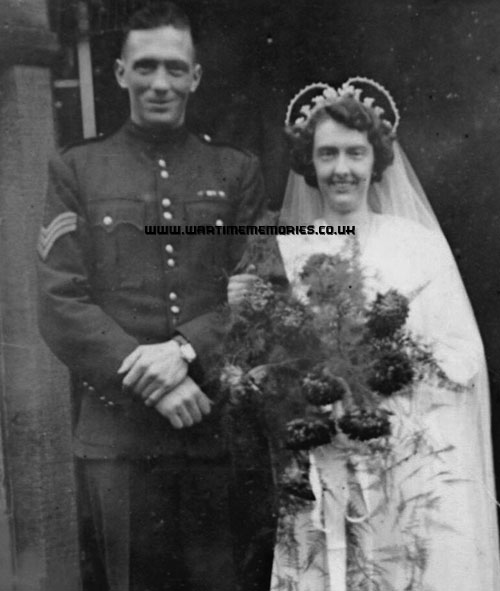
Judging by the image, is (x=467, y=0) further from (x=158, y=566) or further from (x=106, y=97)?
(x=158, y=566)

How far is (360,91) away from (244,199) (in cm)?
44

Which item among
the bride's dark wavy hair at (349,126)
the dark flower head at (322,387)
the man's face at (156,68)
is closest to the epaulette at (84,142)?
the man's face at (156,68)

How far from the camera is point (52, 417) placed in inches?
114

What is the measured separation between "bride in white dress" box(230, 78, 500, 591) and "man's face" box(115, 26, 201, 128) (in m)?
0.33

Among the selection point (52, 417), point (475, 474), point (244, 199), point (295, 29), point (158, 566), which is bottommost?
point (158, 566)

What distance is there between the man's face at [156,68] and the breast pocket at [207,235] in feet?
0.96

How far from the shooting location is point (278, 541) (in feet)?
9.44

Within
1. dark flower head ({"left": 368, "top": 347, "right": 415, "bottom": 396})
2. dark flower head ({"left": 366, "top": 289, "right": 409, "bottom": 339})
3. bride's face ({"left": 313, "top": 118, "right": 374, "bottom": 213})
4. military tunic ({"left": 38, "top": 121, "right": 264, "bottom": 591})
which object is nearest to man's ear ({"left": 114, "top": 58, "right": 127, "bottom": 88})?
military tunic ({"left": 38, "top": 121, "right": 264, "bottom": 591})

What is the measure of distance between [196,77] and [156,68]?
4.5 inches

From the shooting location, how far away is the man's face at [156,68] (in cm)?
284

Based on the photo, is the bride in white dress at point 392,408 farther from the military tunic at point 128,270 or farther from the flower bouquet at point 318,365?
the military tunic at point 128,270

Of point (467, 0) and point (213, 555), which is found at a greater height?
point (467, 0)

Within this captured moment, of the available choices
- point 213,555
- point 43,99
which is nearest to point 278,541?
point 213,555

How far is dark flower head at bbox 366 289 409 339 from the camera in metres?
2.85
